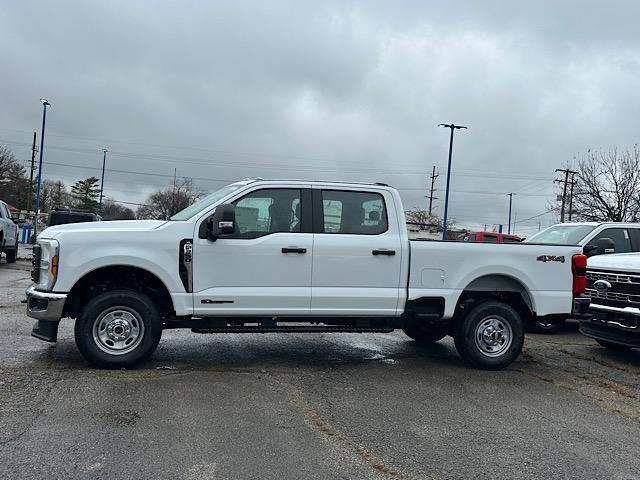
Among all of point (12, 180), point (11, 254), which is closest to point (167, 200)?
point (12, 180)

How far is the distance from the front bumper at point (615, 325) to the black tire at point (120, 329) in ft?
19.4

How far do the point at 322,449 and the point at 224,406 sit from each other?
125cm

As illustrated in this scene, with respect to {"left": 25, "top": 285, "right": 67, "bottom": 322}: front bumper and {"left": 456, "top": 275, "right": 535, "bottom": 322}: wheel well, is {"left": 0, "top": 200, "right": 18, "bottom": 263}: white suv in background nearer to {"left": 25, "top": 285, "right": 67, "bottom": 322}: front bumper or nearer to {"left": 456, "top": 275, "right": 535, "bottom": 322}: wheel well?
{"left": 25, "top": 285, "right": 67, "bottom": 322}: front bumper

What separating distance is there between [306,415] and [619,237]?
7985 millimetres

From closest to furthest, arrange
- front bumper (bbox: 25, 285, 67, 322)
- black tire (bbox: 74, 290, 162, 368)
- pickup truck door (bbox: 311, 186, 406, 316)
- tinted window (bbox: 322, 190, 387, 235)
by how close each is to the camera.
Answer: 1. front bumper (bbox: 25, 285, 67, 322)
2. black tire (bbox: 74, 290, 162, 368)
3. pickup truck door (bbox: 311, 186, 406, 316)
4. tinted window (bbox: 322, 190, 387, 235)

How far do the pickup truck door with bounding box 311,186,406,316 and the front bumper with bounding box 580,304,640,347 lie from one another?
3.28 m

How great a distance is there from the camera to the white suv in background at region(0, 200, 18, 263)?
1781 cm

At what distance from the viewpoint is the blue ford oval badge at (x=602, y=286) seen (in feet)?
26.5

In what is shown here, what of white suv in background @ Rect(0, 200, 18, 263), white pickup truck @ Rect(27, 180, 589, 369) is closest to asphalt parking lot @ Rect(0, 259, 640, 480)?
white pickup truck @ Rect(27, 180, 589, 369)

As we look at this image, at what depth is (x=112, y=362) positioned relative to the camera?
19.9ft

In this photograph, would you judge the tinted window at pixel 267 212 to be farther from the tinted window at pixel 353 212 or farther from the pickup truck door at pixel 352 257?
the tinted window at pixel 353 212

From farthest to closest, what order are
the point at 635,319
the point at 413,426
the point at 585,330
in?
the point at 585,330 < the point at 635,319 < the point at 413,426

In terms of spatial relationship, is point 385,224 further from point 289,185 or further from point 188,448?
point 188,448

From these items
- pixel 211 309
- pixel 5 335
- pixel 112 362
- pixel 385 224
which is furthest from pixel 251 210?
pixel 5 335
